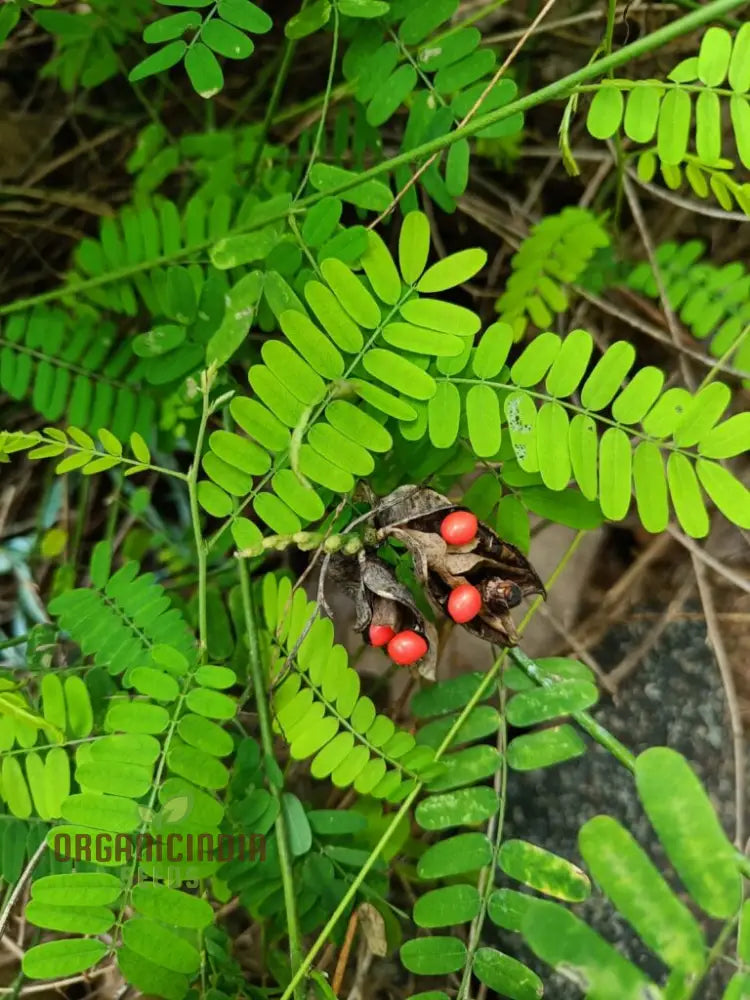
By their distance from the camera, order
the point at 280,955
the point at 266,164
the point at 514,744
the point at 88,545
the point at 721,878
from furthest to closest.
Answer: the point at 88,545 → the point at 266,164 → the point at 280,955 → the point at 514,744 → the point at 721,878

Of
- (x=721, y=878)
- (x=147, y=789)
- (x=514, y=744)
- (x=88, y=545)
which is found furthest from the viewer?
(x=88, y=545)

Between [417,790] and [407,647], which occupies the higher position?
[407,647]

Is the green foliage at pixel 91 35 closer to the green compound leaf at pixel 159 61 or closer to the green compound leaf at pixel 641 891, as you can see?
the green compound leaf at pixel 159 61

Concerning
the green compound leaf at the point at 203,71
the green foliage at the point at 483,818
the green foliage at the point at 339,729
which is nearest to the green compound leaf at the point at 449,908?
the green foliage at the point at 483,818

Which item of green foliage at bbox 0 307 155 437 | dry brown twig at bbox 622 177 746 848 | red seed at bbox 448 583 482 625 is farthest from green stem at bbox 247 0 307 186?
red seed at bbox 448 583 482 625

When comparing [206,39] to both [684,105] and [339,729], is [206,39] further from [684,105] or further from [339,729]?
[339,729]

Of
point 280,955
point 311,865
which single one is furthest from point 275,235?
point 280,955

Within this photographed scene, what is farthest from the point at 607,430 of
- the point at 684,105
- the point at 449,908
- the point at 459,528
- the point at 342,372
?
the point at 449,908

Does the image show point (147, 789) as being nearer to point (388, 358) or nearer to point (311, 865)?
point (311, 865)
